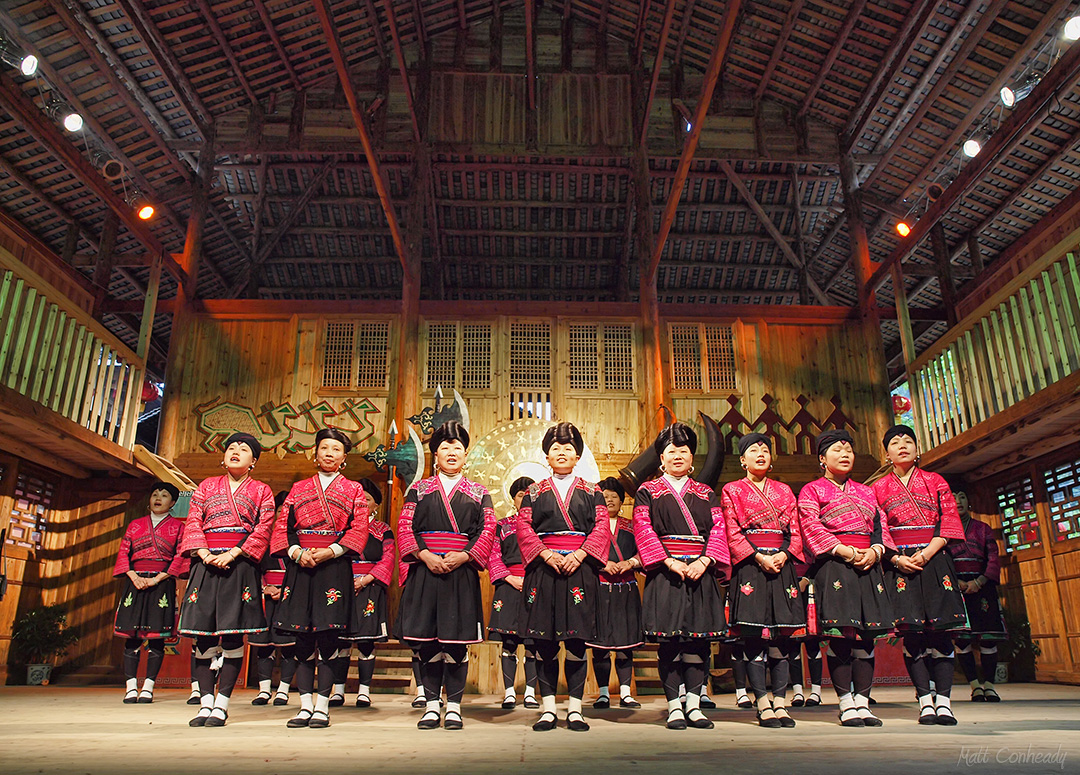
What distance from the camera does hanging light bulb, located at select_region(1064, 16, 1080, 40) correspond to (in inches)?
269

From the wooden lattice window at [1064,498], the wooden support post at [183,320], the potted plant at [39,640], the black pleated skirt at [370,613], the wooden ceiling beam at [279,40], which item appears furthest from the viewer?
the wooden ceiling beam at [279,40]

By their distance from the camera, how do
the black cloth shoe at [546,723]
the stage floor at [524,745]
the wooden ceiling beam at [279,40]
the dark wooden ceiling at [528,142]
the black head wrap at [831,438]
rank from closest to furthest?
the stage floor at [524,745] → the black cloth shoe at [546,723] → the black head wrap at [831,438] → the dark wooden ceiling at [528,142] → the wooden ceiling beam at [279,40]

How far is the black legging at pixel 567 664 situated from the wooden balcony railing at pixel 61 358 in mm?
5035

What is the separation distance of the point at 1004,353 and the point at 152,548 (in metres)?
7.23

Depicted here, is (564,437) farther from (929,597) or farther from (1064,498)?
(1064,498)

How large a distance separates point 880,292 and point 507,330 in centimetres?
592

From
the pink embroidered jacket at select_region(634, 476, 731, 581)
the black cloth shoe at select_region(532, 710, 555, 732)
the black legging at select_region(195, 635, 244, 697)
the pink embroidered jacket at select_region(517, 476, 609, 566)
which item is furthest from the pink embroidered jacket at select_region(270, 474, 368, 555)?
→ the pink embroidered jacket at select_region(634, 476, 731, 581)

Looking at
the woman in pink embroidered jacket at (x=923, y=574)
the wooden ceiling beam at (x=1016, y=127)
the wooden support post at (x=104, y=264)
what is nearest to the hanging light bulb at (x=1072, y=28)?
the wooden ceiling beam at (x=1016, y=127)

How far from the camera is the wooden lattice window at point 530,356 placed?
9.52 meters

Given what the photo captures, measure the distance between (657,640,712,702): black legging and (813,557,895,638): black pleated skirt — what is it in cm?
62

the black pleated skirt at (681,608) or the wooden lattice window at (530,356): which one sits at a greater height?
the wooden lattice window at (530,356)

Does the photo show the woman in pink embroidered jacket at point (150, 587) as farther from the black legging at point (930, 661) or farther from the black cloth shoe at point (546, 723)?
the black legging at point (930, 661)

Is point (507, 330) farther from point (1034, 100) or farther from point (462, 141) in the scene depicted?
point (1034, 100)

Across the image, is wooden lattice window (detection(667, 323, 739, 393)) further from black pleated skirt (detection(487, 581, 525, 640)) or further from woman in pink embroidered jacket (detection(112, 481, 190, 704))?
woman in pink embroidered jacket (detection(112, 481, 190, 704))
